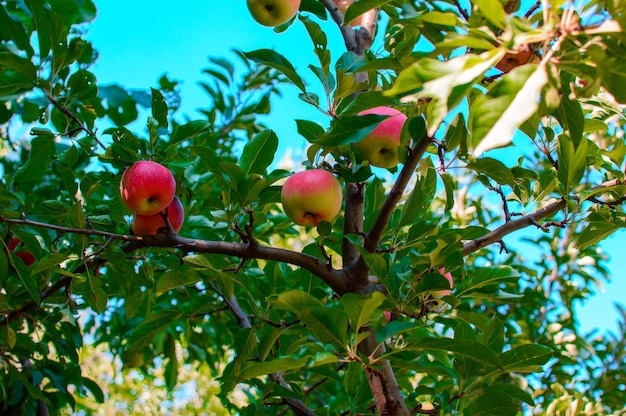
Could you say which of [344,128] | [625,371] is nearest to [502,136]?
[344,128]

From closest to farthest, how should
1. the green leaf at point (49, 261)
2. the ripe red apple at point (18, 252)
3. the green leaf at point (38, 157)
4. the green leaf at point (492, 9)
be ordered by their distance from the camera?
the green leaf at point (492, 9)
the green leaf at point (49, 261)
the green leaf at point (38, 157)
the ripe red apple at point (18, 252)

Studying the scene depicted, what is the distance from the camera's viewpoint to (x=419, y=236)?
1495 mm

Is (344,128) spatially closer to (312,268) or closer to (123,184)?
(312,268)

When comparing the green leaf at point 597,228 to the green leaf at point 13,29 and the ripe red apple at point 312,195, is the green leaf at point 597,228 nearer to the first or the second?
the ripe red apple at point 312,195

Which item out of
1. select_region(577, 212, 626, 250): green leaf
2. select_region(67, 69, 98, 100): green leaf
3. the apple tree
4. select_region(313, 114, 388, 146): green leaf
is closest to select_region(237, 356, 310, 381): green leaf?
the apple tree

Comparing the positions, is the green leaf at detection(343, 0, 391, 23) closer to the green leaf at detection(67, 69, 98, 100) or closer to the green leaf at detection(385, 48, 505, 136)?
the green leaf at detection(385, 48, 505, 136)

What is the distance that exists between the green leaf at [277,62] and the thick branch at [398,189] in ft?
1.14

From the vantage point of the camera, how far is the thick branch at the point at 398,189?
1231mm

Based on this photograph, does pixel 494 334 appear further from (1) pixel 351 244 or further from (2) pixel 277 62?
(2) pixel 277 62

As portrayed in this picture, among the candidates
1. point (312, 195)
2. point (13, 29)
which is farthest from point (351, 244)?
point (13, 29)

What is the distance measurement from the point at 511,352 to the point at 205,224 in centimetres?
108

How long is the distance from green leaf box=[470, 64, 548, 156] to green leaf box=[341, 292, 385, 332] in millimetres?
392

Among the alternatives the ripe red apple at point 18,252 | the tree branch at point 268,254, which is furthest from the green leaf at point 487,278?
the ripe red apple at point 18,252

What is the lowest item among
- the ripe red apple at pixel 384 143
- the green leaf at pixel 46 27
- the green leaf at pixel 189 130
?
the ripe red apple at pixel 384 143
